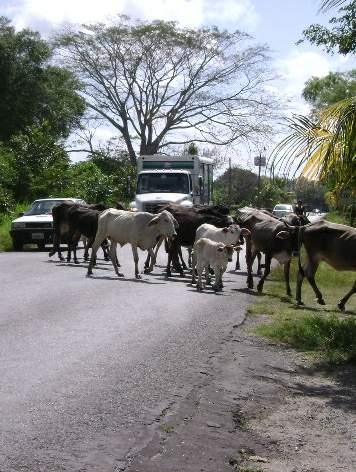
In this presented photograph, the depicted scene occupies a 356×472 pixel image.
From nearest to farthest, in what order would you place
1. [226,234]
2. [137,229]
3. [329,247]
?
[329,247] < [226,234] < [137,229]

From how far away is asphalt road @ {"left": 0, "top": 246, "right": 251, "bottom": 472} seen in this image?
736 centimetres

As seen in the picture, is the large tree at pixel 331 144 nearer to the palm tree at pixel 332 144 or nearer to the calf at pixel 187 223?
the palm tree at pixel 332 144

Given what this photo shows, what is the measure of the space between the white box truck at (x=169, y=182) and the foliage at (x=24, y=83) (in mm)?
12114

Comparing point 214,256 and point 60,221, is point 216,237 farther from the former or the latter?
point 60,221

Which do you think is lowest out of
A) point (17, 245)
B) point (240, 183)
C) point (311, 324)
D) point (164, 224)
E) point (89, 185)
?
point (17, 245)

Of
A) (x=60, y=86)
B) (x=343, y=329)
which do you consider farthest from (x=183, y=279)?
(x=60, y=86)

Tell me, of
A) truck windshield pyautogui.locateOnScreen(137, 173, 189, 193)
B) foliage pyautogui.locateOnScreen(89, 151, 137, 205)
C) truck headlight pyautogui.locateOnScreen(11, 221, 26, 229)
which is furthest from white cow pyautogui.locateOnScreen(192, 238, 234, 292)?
foliage pyautogui.locateOnScreen(89, 151, 137, 205)

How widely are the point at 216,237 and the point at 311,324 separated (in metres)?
6.33

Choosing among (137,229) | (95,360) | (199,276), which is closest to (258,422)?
(95,360)

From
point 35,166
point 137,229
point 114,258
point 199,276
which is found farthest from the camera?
point 35,166

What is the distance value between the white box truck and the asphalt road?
12069mm

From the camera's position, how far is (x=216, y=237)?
67.8 ft

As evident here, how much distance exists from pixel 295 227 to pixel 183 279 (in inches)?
120

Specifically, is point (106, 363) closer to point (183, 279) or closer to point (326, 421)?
point (326, 421)
